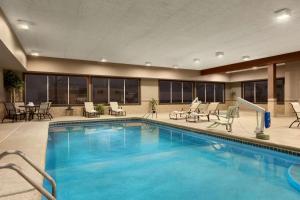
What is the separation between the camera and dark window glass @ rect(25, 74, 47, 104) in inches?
404

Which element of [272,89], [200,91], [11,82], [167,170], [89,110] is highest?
[11,82]

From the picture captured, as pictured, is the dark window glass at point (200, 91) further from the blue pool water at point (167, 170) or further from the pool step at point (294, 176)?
the pool step at point (294, 176)

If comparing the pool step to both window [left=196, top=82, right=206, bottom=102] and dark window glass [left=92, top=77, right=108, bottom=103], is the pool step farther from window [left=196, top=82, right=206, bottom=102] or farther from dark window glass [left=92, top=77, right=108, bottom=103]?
window [left=196, top=82, right=206, bottom=102]

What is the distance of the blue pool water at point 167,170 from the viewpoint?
109 inches

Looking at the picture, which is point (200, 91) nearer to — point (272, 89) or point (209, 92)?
point (209, 92)

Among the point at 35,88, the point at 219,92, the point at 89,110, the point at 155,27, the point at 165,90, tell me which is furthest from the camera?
the point at 219,92

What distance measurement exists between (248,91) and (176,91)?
220 inches

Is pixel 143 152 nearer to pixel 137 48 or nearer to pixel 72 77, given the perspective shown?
pixel 137 48

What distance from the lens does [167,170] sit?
3596 millimetres

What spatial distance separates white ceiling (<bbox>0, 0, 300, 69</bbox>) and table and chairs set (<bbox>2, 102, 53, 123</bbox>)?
2.30 metres

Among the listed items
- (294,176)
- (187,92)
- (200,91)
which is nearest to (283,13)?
(294,176)

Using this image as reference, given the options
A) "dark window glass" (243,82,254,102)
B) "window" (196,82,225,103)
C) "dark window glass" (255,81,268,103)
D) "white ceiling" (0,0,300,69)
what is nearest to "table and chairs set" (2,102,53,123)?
"white ceiling" (0,0,300,69)

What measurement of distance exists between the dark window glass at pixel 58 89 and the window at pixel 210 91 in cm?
901

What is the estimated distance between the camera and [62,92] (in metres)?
11.1
